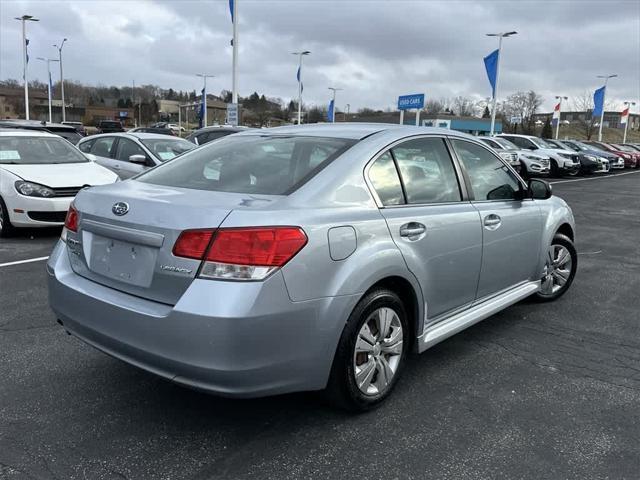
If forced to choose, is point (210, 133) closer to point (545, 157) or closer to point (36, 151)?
point (36, 151)

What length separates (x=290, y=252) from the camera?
2.55 metres

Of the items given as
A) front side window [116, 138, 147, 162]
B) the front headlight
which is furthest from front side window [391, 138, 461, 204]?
front side window [116, 138, 147, 162]

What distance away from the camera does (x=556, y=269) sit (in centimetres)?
529

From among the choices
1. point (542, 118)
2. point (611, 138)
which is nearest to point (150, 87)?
point (542, 118)

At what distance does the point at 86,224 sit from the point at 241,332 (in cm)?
120

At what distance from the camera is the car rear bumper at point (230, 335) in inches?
96.3

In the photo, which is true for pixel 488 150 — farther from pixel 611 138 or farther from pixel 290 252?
pixel 611 138

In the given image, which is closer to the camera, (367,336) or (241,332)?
(241,332)

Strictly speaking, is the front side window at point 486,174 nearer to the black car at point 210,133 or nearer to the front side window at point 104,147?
the front side window at point 104,147

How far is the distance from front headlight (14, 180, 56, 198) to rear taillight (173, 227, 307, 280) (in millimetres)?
5820

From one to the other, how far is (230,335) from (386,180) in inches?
54.2

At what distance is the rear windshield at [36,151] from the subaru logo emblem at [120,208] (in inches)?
247

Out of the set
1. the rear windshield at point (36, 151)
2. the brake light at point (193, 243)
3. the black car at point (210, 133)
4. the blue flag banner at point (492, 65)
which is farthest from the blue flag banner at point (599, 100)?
the brake light at point (193, 243)

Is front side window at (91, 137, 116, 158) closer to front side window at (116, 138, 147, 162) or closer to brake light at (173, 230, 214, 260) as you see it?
front side window at (116, 138, 147, 162)
